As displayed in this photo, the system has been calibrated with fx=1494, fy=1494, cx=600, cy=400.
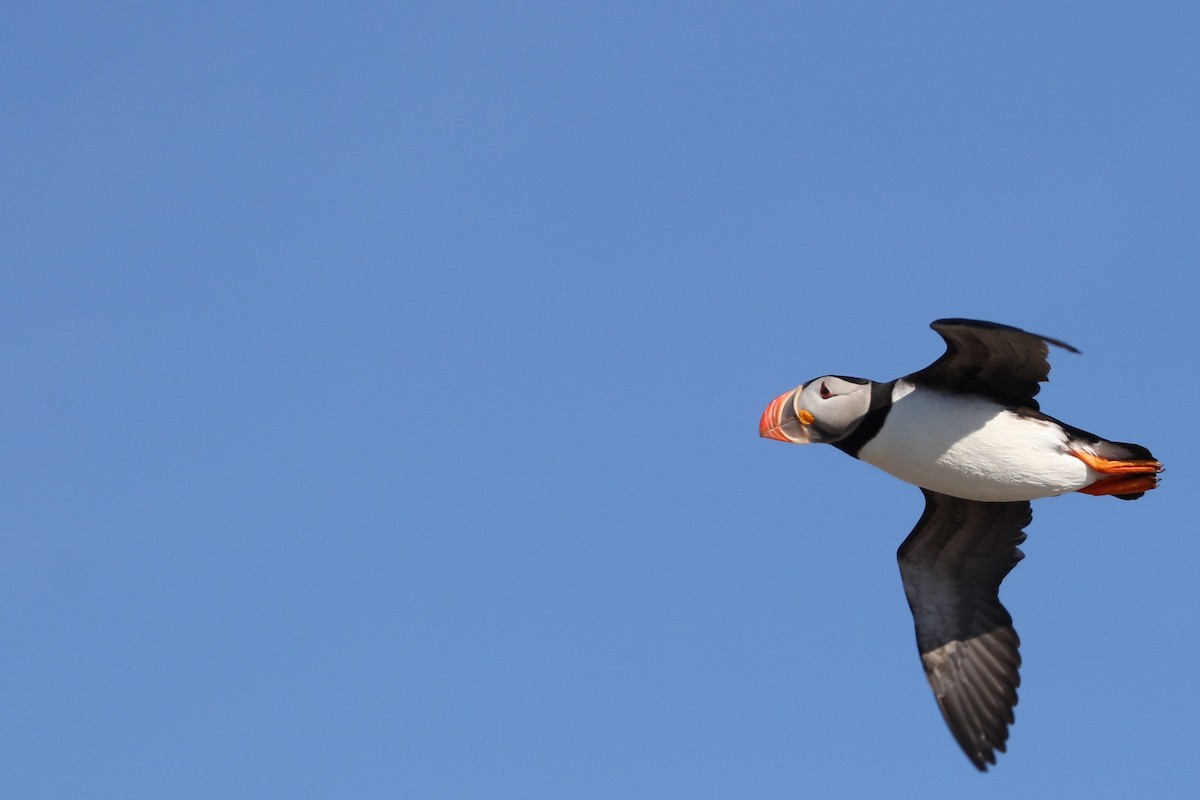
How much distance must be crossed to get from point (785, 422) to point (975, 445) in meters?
1.48

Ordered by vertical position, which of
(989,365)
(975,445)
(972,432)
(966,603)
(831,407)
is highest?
(831,407)

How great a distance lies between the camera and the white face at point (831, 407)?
464 inches

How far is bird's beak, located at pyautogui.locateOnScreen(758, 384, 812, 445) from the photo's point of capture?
38.6 ft

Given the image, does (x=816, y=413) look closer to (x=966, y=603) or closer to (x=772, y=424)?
(x=772, y=424)

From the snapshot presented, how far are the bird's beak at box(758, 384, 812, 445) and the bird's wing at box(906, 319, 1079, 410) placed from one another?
0.94 m

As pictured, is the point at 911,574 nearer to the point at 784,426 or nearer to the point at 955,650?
the point at 955,650

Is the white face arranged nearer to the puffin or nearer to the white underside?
the puffin

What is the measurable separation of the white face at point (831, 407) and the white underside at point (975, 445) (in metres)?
0.23

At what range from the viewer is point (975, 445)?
1163 cm

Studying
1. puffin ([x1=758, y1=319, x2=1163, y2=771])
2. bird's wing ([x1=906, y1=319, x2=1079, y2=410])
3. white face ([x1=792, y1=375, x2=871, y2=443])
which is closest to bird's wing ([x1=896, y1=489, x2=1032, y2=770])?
puffin ([x1=758, y1=319, x2=1163, y2=771])

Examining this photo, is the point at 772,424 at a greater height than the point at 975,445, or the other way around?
the point at 772,424

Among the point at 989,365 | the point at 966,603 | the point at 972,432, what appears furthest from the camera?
the point at 966,603

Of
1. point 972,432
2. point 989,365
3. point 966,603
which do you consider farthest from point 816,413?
point 966,603

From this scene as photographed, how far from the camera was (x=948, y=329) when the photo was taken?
10.9 m
